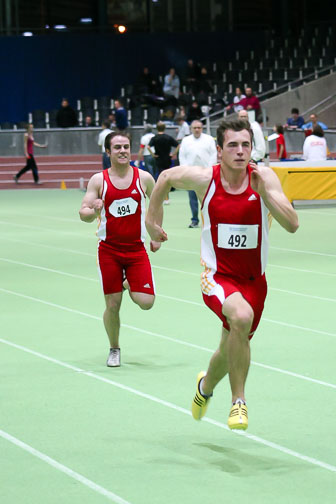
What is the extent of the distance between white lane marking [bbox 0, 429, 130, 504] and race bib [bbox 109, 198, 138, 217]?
2733 mm

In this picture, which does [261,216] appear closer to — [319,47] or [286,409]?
[286,409]

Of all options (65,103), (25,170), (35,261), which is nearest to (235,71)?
(65,103)

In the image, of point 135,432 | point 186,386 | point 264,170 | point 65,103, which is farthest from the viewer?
point 65,103

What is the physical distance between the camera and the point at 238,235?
19.5 feet

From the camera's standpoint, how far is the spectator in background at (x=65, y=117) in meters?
35.4

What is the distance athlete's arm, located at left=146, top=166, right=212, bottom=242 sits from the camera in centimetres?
594

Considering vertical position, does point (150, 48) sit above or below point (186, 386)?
above

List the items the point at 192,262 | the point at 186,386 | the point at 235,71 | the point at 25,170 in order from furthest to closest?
the point at 235,71, the point at 25,170, the point at 192,262, the point at 186,386

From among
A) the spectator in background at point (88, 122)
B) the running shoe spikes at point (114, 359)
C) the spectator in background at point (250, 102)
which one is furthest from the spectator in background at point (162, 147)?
the running shoe spikes at point (114, 359)

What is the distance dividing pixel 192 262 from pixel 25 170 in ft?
59.1

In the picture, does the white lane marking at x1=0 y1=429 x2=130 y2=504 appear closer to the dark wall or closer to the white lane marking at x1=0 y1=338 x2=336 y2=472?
the white lane marking at x1=0 y1=338 x2=336 y2=472

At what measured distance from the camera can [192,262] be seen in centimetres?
1490

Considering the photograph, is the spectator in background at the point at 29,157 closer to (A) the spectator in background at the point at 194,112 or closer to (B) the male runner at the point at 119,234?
(A) the spectator in background at the point at 194,112

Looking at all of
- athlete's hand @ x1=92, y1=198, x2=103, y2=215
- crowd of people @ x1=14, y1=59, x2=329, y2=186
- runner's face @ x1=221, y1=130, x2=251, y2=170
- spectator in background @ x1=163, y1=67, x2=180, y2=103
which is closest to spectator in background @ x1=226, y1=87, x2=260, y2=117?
crowd of people @ x1=14, y1=59, x2=329, y2=186
